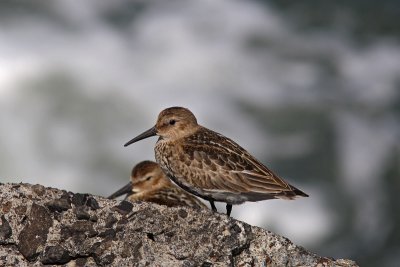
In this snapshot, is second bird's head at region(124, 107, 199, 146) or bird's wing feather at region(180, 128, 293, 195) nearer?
bird's wing feather at region(180, 128, 293, 195)

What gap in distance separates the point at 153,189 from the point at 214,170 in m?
2.53

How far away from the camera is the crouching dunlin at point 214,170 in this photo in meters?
7.66

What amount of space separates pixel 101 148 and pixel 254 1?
16.1 feet

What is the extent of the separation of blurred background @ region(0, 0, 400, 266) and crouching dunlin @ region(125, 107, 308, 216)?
6888mm

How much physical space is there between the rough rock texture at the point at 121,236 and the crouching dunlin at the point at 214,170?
2222 mm

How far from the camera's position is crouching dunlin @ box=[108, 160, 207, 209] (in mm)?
9492

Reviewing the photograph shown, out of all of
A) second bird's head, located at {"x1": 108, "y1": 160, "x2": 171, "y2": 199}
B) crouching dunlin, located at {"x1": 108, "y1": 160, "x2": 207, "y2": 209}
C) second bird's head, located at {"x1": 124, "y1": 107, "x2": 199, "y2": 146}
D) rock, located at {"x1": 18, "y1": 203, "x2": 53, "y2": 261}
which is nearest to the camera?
rock, located at {"x1": 18, "y1": 203, "x2": 53, "y2": 261}

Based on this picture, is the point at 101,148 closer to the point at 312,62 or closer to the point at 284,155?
the point at 284,155

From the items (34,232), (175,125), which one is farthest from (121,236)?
(175,125)

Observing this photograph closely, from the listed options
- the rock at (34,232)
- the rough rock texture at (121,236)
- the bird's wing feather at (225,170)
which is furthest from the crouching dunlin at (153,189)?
Answer: the rock at (34,232)

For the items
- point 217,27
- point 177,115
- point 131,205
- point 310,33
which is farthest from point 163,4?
point 131,205

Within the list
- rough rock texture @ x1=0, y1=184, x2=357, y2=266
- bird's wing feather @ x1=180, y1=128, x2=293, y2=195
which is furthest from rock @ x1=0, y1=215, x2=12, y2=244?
bird's wing feather @ x1=180, y1=128, x2=293, y2=195

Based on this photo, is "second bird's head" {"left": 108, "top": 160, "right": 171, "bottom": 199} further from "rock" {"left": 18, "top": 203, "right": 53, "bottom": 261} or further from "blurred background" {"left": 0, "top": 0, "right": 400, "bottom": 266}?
"rock" {"left": 18, "top": 203, "right": 53, "bottom": 261}

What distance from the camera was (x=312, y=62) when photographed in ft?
62.0
